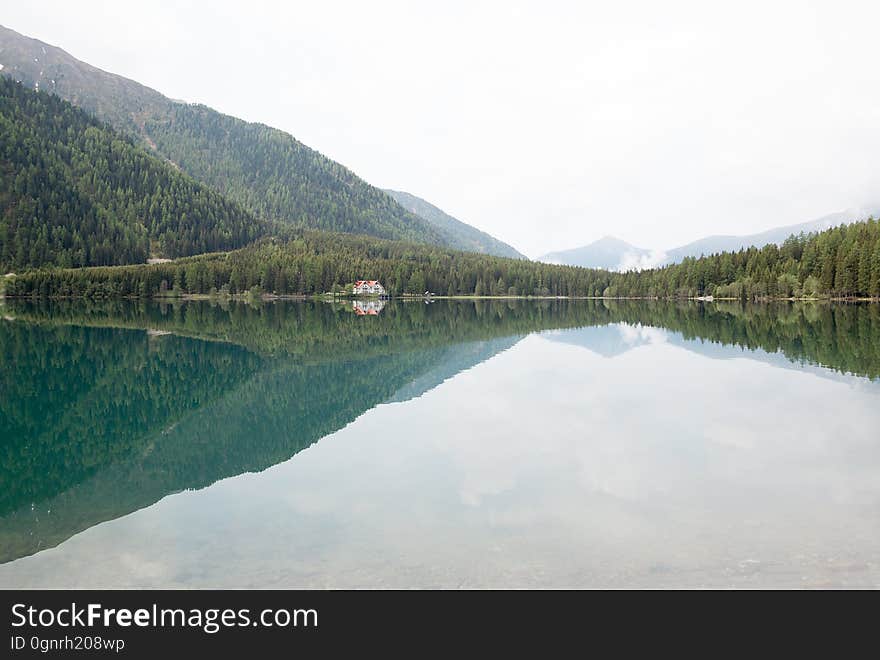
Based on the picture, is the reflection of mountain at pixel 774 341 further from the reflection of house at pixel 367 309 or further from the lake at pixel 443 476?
the reflection of house at pixel 367 309

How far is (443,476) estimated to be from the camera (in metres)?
17.4

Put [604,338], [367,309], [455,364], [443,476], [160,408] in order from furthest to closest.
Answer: [367,309] < [604,338] < [455,364] < [160,408] < [443,476]

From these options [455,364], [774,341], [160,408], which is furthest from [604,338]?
[160,408]

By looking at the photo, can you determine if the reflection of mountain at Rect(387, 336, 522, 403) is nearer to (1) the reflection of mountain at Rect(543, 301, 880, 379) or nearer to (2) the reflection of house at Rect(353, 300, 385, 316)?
(1) the reflection of mountain at Rect(543, 301, 880, 379)

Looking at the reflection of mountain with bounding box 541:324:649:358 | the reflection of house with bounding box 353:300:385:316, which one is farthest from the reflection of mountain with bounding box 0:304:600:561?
the reflection of house with bounding box 353:300:385:316

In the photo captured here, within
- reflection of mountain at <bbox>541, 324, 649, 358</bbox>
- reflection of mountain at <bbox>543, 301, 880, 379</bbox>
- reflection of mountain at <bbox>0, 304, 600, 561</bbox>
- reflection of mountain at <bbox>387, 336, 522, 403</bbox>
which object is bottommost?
reflection of mountain at <bbox>0, 304, 600, 561</bbox>

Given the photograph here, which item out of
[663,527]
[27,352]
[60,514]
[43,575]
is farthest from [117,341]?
[663,527]

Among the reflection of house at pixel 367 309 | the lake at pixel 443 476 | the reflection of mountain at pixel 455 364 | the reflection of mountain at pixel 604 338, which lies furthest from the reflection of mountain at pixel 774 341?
the reflection of house at pixel 367 309

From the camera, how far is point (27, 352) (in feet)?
157

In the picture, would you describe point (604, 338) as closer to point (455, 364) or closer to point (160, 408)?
point (455, 364)

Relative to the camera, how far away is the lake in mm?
11578

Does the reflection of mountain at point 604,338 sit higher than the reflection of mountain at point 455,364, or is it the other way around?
the reflection of mountain at point 604,338

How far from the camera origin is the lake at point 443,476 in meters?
11.6
